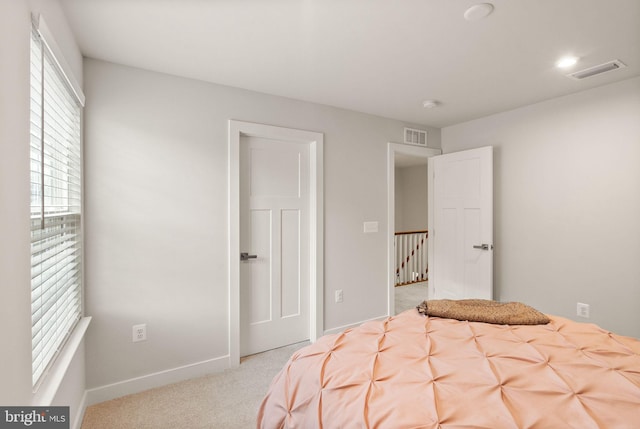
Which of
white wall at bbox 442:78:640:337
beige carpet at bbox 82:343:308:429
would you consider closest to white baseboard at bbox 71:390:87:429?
beige carpet at bbox 82:343:308:429

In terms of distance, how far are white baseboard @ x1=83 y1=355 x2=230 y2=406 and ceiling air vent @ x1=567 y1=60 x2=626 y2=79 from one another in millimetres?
3742

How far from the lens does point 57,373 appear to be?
1.46m

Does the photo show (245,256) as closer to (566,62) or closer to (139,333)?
(139,333)

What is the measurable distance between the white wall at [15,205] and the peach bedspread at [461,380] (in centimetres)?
96

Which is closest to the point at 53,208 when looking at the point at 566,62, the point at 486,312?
the point at 486,312

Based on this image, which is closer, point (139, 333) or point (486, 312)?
point (486, 312)

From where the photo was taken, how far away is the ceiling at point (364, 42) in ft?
5.43

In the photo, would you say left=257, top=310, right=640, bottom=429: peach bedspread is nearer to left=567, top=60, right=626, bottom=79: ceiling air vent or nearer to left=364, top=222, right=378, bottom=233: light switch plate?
left=364, top=222, right=378, bottom=233: light switch plate

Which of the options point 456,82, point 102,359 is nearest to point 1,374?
point 102,359

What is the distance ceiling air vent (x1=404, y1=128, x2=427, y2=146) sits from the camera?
12.5 ft

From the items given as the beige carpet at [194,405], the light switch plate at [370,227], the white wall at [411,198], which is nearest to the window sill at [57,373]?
the beige carpet at [194,405]

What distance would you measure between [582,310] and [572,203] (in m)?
1.00

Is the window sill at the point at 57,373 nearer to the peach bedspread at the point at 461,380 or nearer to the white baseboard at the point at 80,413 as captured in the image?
the white baseboard at the point at 80,413

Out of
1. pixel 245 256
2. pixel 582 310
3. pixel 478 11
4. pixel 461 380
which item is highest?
pixel 478 11
